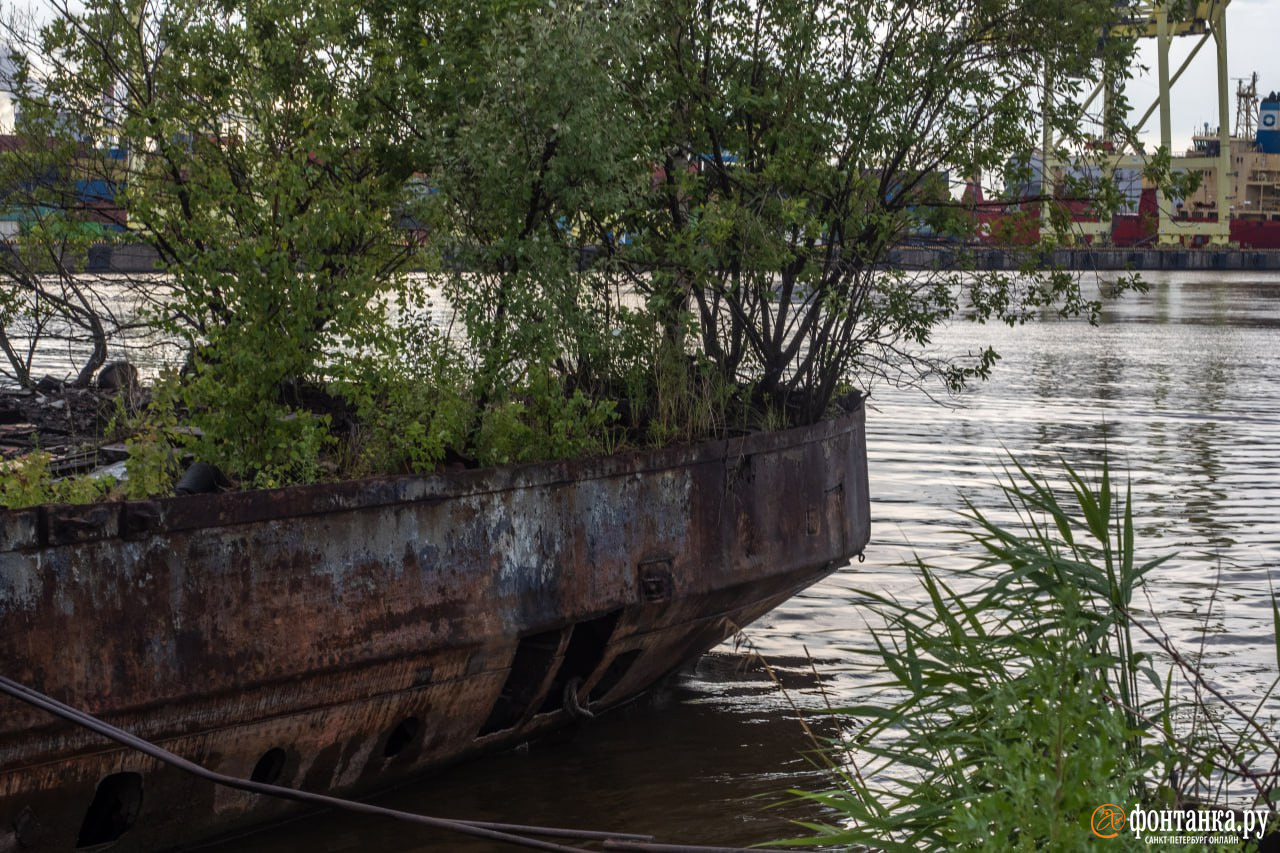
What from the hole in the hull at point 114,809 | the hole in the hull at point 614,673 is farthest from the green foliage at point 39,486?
the hole in the hull at point 614,673

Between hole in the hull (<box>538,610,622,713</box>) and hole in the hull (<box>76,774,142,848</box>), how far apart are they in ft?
6.94

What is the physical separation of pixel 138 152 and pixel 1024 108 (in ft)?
16.0

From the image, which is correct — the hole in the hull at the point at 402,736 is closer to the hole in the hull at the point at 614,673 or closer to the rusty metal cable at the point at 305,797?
the hole in the hull at the point at 614,673

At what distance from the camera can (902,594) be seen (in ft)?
35.3

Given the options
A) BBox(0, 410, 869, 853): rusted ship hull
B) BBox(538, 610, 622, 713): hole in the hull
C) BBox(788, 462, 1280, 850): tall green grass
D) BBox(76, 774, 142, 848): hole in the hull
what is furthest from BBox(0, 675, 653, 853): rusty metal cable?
BBox(538, 610, 622, 713): hole in the hull

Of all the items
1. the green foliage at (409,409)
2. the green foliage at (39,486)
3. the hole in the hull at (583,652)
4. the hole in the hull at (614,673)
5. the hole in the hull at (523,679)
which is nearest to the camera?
the green foliage at (39,486)

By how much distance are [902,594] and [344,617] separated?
5670mm

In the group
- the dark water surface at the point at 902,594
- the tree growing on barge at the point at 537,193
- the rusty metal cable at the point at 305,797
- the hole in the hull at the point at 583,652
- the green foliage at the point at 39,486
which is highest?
the tree growing on barge at the point at 537,193

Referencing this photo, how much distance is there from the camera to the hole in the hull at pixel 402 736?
6.59 metres

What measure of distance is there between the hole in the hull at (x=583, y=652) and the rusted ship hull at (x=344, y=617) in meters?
0.01

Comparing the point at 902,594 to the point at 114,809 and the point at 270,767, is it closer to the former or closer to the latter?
the point at 270,767

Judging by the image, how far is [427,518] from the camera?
625 cm

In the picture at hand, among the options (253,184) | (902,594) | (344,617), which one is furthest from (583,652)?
(902,594)

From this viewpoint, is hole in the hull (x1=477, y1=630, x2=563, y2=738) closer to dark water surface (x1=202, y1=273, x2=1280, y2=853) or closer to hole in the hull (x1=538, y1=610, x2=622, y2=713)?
hole in the hull (x1=538, y1=610, x2=622, y2=713)
